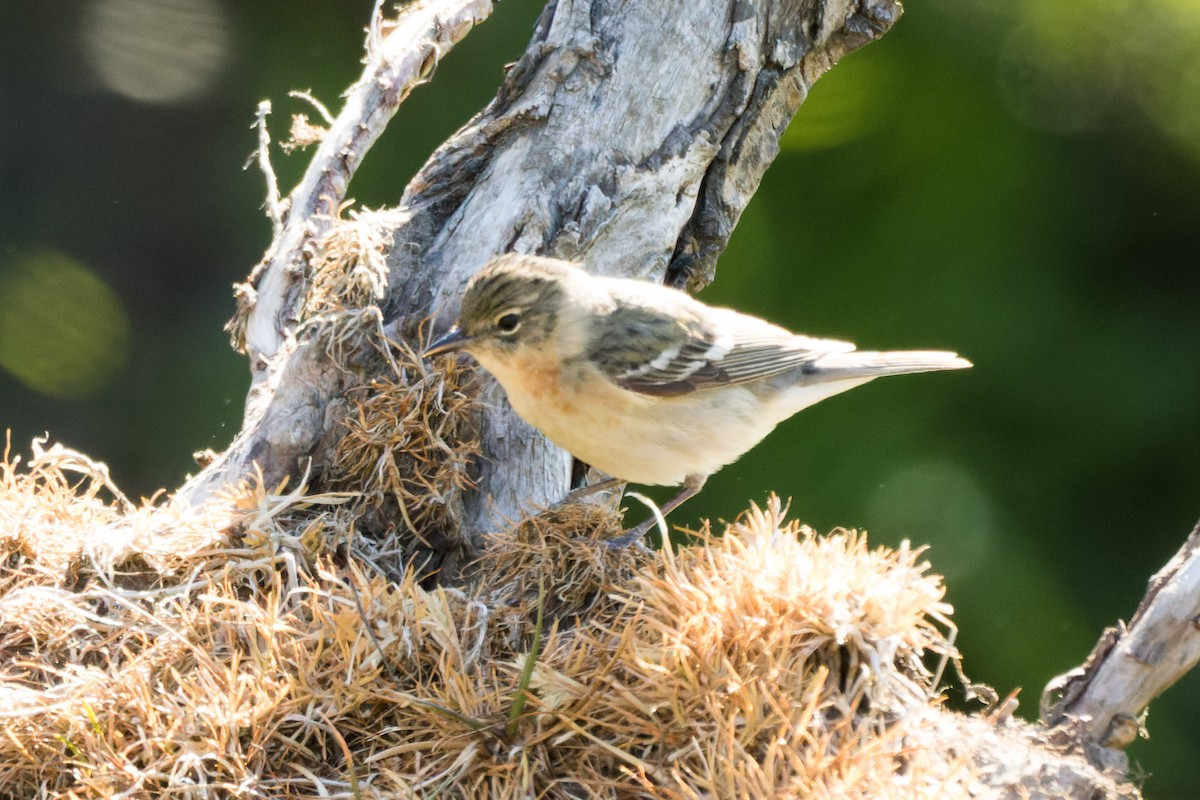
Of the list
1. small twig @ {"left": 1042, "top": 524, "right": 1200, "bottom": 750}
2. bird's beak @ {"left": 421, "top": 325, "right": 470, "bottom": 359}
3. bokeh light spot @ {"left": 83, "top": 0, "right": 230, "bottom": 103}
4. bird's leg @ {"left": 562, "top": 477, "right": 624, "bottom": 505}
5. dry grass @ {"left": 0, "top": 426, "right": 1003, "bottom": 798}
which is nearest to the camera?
dry grass @ {"left": 0, "top": 426, "right": 1003, "bottom": 798}

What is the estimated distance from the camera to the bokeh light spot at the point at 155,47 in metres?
5.84

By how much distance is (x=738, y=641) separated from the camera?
7.17 ft

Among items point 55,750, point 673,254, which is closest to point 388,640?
point 55,750

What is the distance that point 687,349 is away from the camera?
355cm

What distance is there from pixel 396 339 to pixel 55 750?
5.18 feet

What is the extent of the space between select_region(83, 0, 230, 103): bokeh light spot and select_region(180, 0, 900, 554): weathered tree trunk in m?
2.42

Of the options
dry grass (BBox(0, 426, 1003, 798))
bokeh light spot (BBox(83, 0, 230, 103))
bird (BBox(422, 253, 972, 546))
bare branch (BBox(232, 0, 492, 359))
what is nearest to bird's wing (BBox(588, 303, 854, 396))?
bird (BBox(422, 253, 972, 546))

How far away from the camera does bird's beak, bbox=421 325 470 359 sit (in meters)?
3.19

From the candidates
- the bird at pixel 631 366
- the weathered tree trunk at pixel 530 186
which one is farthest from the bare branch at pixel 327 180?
the bird at pixel 631 366

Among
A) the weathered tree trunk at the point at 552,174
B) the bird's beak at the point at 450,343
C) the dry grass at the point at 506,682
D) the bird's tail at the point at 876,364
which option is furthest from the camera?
the bird's tail at the point at 876,364

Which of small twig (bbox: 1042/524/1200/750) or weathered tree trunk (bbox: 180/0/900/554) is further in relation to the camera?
weathered tree trunk (bbox: 180/0/900/554)

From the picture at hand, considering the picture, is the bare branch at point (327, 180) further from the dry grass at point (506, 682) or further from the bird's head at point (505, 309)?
the dry grass at point (506, 682)

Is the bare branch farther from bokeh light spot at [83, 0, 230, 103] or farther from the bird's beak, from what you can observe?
bokeh light spot at [83, 0, 230, 103]

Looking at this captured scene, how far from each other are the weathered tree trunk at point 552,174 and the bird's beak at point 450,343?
0.30m
